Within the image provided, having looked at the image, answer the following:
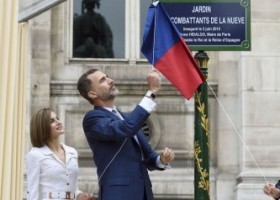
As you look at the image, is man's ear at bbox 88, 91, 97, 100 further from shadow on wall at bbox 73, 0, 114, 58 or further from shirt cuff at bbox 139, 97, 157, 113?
shadow on wall at bbox 73, 0, 114, 58

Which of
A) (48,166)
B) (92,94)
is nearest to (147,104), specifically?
(92,94)

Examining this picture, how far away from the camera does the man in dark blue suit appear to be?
549 cm

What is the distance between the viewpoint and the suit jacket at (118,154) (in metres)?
5.47

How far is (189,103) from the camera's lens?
12953 millimetres

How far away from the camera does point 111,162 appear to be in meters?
5.66

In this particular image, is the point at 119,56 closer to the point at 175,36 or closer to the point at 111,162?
the point at 175,36

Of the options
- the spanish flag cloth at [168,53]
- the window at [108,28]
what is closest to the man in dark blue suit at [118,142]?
the spanish flag cloth at [168,53]

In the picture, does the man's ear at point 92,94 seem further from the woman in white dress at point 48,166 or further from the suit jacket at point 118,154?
the woman in white dress at point 48,166

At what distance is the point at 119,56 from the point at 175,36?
6.58 metres

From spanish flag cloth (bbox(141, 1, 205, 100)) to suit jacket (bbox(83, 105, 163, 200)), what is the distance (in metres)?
1.01

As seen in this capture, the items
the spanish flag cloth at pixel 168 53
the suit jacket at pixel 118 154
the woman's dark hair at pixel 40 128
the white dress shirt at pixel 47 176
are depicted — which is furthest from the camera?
the spanish flag cloth at pixel 168 53

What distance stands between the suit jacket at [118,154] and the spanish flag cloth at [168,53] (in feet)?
3.30

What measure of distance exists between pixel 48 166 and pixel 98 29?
293 inches

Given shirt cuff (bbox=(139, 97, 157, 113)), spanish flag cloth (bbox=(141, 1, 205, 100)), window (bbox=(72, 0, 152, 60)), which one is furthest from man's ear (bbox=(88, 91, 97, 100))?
window (bbox=(72, 0, 152, 60))
